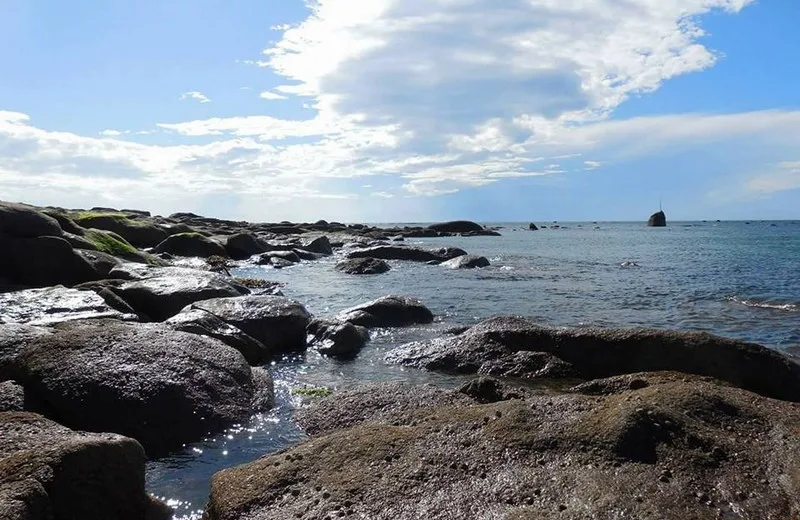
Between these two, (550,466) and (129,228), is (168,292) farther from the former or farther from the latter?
(129,228)

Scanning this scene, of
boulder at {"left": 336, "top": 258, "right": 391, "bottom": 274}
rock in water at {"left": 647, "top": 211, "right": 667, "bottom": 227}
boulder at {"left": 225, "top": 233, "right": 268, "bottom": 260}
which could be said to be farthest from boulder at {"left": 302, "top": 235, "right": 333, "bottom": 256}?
rock in water at {"left": 647, "top": 211, "right": 667, "bottom": 227}

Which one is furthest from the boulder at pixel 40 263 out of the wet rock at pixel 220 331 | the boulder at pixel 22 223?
the wet rock at pixel 220 331

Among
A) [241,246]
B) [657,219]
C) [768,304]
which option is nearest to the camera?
[768,304]

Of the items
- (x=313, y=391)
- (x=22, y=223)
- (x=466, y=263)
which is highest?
(x=22, y=223)

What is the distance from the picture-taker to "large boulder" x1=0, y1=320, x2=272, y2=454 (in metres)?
8.93

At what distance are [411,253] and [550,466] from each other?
41847mm

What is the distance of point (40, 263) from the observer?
19.1 m

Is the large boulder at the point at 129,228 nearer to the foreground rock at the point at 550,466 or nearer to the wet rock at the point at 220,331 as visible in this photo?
the wet rock at the point at 220,331

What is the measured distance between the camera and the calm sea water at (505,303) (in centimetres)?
900

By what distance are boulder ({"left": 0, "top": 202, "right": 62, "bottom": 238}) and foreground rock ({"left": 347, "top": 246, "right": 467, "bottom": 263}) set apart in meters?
28.5

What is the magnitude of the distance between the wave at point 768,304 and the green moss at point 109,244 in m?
27.5

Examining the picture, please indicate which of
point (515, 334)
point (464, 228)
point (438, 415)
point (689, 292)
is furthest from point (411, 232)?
point (438, 415)

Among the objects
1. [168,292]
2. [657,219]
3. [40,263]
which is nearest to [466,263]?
[168,292]

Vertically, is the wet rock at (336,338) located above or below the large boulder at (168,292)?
below
